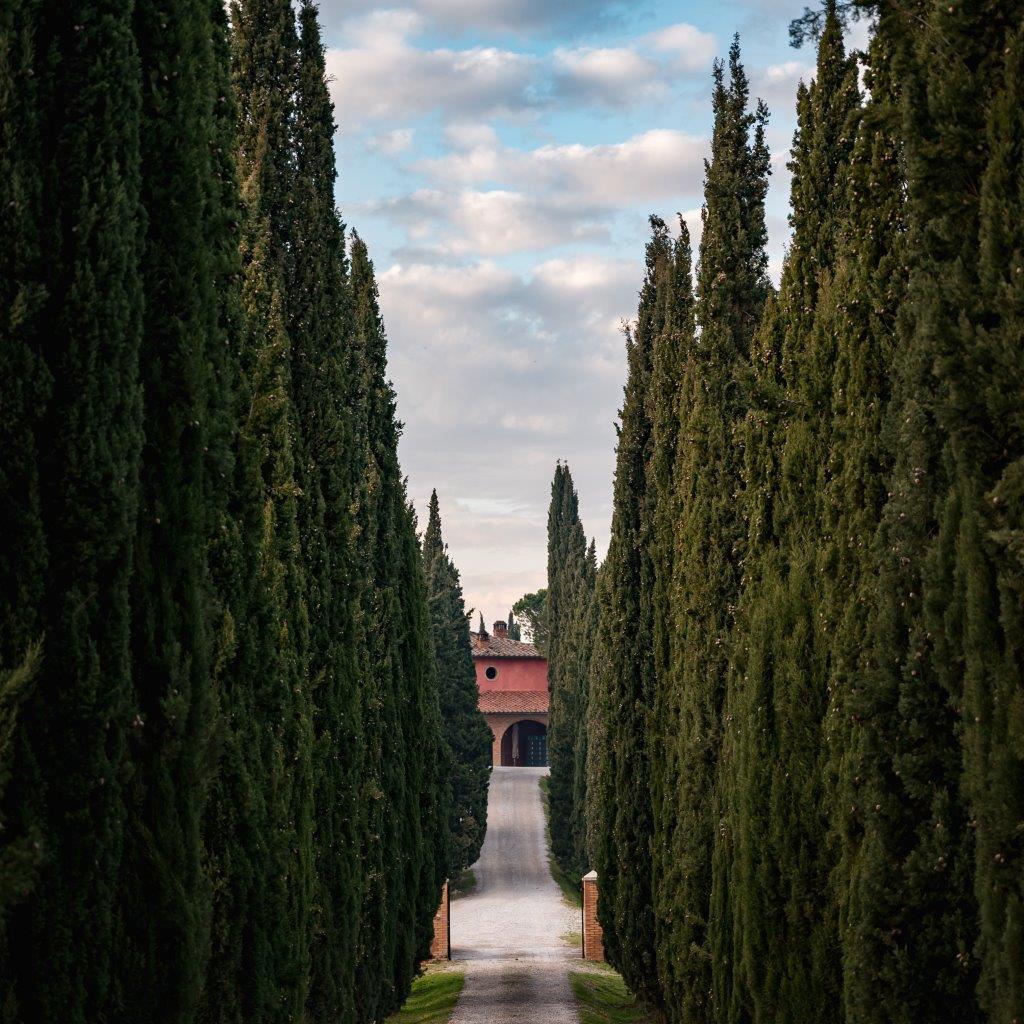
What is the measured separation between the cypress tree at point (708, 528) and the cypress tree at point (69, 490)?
7.91 meters

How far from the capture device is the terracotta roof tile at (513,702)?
5944 cm

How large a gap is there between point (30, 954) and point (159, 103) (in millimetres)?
4174

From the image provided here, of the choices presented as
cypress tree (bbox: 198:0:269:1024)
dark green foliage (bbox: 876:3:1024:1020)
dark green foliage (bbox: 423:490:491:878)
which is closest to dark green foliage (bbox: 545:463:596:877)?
dark green foliage (bbox: 423:490:491:878)

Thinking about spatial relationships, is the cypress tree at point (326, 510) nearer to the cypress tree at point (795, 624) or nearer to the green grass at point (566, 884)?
the cypress tree at point (795, 624)

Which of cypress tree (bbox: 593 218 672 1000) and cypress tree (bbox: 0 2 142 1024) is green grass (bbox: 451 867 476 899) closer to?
cypress tree (bbox: 593 218 672 1000)

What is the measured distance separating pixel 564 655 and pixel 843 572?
3578 centimetres

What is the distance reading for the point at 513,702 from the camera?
60031 mm

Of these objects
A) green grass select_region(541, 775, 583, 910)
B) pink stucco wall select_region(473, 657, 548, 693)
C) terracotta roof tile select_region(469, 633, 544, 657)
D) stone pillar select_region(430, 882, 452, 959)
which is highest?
Answer: terracotta roof tile select_region(469, 633, 544, 657)

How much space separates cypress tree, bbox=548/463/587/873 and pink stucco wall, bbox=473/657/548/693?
516 inches

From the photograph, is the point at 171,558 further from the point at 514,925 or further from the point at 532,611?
the point at 532,611

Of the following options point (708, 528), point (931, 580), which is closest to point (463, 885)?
point (708, 528)

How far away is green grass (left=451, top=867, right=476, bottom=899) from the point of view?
37.6 m

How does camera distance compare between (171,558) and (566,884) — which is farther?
(566,884)

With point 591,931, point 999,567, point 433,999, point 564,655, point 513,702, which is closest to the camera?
point 999,567
